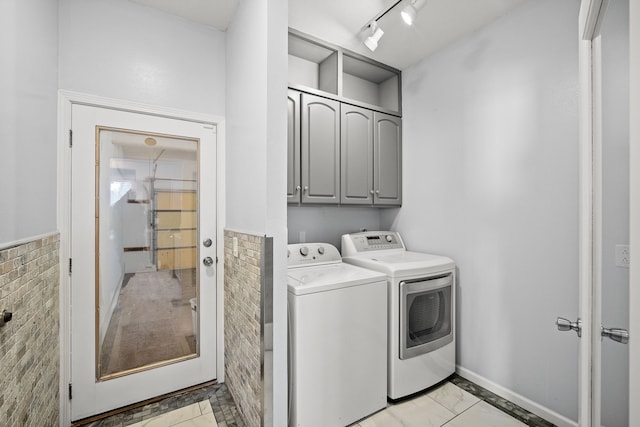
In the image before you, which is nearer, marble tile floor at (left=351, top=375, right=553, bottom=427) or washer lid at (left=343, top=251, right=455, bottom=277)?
marble tile floor at (left=351, top=375, right=553, bottom=427)

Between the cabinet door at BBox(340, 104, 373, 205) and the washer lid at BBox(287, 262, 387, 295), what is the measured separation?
0.66m

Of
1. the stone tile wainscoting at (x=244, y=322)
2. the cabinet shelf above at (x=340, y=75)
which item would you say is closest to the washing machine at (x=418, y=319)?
the stone tile wainscoting at (x=244, y=322)

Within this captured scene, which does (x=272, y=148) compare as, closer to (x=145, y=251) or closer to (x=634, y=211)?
(x=145, y=251)

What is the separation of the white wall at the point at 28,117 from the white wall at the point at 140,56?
10 cm

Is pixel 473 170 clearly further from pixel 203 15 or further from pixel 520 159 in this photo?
pixel 203 15

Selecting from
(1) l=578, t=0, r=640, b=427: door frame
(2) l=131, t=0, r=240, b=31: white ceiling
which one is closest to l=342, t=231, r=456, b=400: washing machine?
(1) l=578, t=0, r=640, b=427: door frame

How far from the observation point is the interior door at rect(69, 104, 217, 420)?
72.6 inches

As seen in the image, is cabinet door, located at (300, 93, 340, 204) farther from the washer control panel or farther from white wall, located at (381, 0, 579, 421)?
white wall, located at (381, 0, 579, 421)

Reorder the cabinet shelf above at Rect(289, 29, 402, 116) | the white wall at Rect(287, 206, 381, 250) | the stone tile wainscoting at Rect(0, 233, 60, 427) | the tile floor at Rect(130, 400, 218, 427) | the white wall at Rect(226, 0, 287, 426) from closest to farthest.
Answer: the stone tile wainscoting at Rect(0, 233, 60, 427)
the white wall at Rect(226, 0, 287, 426)
the tile floor at Rect(130, 400, 218, 427)
the cabinet shelf above at Rect(289, 29, 402, 116)
the white wall at Rect(287, 206, 381, 250)

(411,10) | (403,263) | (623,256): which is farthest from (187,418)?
(411,10)

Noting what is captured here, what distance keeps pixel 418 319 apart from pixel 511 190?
1.14 meters

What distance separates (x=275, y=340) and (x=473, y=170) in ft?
6.33

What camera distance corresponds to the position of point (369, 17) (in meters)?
2.14

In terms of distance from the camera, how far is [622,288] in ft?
2.45
